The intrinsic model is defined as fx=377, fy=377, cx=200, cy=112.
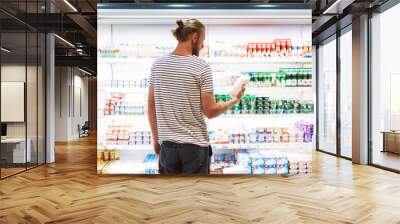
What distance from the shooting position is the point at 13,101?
691 centimetres

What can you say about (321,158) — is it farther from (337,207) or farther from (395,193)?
(337,207)

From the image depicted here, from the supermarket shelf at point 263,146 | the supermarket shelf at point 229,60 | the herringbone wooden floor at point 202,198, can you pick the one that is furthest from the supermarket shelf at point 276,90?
the herringbone wooden floor at point 202,198

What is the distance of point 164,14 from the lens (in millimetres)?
3061

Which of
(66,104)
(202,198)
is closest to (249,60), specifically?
(202,198)

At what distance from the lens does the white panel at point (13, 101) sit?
6.68 meters

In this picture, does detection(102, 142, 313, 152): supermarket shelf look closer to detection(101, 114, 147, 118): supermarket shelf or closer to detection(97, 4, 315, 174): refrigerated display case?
detection(97, 4, 315, 174): refrigerated display case

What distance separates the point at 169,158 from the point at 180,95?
12.8 inches

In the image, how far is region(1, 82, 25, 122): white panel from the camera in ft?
21.9

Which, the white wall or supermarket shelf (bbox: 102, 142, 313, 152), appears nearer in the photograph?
supermarket shelf (bbox: 102, 142, 313, 152)

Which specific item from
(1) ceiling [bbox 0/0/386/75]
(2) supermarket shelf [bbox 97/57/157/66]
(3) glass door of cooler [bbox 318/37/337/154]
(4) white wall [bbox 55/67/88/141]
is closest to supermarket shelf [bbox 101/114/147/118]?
(2) supermarket shelf [bbox 97/57/157/66]

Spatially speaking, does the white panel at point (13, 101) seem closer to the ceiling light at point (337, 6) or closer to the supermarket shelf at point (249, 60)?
the supermarket shelf at point (249, 60)

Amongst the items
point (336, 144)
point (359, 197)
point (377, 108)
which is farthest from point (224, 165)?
point (336, 144)

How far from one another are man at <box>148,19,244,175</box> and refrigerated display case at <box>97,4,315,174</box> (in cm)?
171

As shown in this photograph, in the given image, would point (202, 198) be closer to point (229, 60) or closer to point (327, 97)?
point (229, 60)
